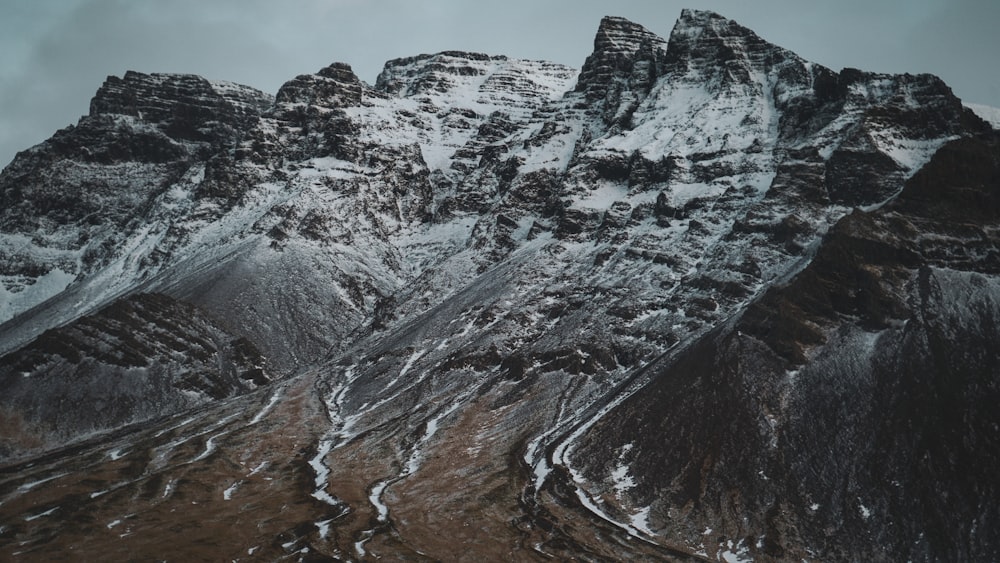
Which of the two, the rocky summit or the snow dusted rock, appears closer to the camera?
the rocky summit

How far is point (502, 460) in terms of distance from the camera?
141m

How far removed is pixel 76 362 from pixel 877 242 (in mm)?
179393

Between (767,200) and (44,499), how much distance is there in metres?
169

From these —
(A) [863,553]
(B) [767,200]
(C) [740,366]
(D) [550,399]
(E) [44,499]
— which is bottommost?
(E) [44,499]

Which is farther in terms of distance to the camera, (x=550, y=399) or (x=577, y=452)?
(x=550, y=399)

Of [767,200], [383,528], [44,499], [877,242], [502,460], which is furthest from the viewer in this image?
[767,200]

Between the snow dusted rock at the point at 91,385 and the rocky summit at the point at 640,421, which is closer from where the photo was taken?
Answer: the rocky summit at the point at 640,421

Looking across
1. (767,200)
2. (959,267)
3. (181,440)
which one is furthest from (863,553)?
(181,440)

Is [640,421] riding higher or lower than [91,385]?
higher

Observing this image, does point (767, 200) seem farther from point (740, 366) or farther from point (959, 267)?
point (740, 366)

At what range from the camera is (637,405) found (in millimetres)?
143750

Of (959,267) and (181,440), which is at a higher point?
(959,267)

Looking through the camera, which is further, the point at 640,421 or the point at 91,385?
the point at 91,385

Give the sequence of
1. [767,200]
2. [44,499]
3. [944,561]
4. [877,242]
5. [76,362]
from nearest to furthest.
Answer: [944,561], [44,499], [877,242], [76,362], [767,200]
